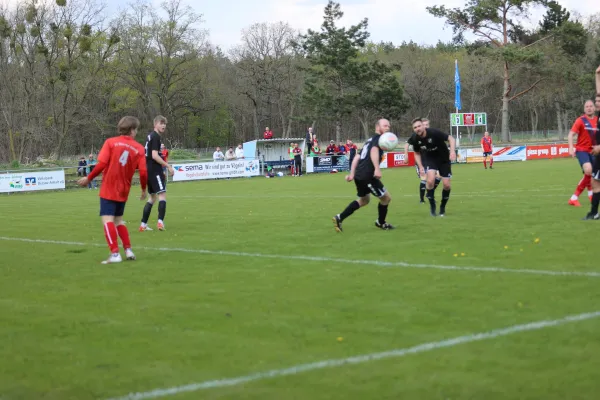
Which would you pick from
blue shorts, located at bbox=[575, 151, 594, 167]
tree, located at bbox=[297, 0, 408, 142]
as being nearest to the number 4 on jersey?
blue shorts, located at bbox=[575, 151, 594, 167]

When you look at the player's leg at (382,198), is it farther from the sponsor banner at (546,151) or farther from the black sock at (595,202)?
the sponsor banner at (546,151)

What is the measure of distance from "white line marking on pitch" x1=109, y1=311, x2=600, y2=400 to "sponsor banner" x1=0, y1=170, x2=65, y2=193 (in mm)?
31221

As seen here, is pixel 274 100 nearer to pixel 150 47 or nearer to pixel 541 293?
pixel 150 47

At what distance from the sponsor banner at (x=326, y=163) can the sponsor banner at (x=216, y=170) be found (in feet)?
10.8

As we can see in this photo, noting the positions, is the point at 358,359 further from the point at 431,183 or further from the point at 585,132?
the point at 585,132

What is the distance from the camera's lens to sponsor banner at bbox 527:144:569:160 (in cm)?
4941

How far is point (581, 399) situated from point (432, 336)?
1.48 meters

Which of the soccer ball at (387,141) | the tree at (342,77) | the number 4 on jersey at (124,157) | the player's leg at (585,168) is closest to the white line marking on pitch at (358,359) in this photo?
the number 4 on jersey at (124,157)

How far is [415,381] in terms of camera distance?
436cm

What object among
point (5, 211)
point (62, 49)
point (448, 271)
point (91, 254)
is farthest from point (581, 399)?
point (62, 49)

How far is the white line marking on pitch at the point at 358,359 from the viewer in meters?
4.35

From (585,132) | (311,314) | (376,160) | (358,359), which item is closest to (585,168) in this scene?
(585,132)

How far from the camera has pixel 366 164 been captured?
1213 cm

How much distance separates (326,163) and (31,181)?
1647 centimetres
